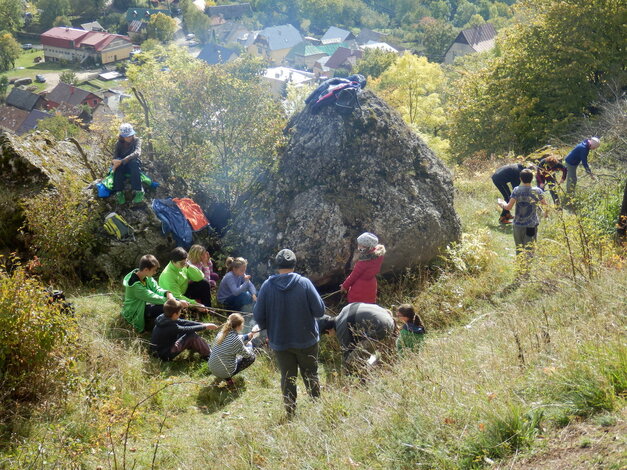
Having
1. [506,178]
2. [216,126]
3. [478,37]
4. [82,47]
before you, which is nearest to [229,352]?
[216,126]

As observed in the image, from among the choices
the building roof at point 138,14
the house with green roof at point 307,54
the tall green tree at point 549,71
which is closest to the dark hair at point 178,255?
the tall green tree at point 549,71

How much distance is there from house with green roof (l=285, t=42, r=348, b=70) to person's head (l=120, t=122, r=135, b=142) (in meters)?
93.8

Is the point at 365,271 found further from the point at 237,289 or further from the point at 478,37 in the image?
the point at 478,37

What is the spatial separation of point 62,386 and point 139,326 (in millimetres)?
2009

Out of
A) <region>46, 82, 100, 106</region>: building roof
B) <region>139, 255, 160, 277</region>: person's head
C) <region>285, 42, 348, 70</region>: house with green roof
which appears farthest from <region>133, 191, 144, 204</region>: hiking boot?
<region>285, 42, 348, 70</region>: house with green roof

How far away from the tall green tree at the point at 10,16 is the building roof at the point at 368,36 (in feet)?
224

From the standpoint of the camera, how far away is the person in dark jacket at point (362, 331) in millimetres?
5816

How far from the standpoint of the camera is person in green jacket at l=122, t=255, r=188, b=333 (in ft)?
22.9

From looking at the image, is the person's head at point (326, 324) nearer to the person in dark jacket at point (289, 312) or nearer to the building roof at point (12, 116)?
the person in dark jacket at point (289, 312)

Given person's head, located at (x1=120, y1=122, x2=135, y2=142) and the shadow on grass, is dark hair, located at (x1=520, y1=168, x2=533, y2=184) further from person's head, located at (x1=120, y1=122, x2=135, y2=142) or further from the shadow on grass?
person's head, located at (x1=120, y1=122, x2=135, y2=142)

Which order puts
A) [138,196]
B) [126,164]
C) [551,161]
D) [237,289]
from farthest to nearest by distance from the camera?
[551,161] → [138,196] → [126,164] → [237,289]

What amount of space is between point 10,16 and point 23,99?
4397 cm

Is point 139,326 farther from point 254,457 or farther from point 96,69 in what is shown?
point 96,69

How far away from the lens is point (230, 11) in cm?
12669
